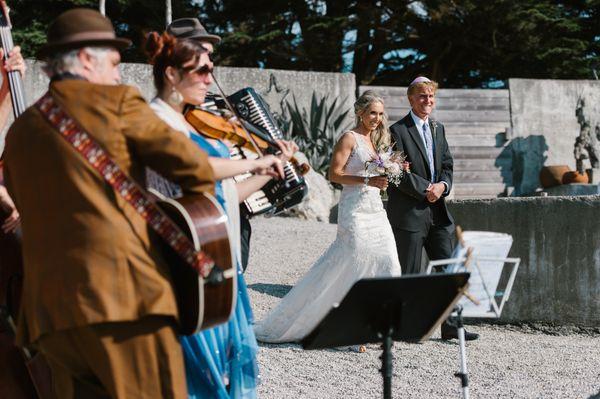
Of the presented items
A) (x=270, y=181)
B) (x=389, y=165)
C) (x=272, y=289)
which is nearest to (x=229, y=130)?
(x=270, y=181)

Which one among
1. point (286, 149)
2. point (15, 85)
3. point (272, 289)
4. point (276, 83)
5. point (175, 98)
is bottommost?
point (272, 289)

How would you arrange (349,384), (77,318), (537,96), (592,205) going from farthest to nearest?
(537,96)
(592,205)
(349,384)
(77,318)

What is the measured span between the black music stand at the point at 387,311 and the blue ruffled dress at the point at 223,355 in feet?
1.19

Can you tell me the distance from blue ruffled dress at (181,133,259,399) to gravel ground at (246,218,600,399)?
1.69m

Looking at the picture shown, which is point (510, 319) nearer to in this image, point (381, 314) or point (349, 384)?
point (349, 384)

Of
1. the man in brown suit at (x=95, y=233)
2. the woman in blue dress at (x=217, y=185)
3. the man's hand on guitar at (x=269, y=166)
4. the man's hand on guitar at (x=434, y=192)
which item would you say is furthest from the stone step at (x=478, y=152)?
the man in brown suit at (x=95, y=233)

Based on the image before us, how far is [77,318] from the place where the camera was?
2.58 metres

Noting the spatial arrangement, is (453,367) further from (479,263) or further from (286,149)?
(286,149)

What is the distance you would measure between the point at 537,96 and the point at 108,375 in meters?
15.9

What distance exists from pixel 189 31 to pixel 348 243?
119 inches

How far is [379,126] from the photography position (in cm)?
656

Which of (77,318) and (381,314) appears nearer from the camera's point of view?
(77,318)

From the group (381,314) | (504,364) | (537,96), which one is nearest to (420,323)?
(381,314)

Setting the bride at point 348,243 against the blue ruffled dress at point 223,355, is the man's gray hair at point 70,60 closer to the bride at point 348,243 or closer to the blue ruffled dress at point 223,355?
the blue ruffled dress at point 223,355
